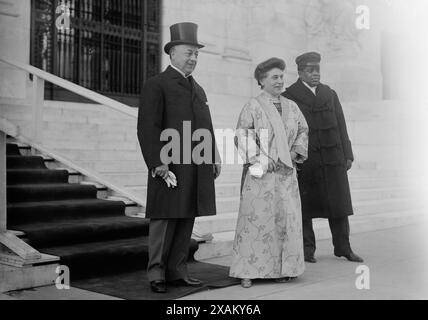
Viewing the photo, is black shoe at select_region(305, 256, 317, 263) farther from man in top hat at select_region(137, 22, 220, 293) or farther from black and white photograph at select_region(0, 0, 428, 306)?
man in top hat at select_region(137, 22, 220, 293)

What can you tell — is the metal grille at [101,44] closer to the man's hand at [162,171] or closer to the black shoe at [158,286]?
the man's hand at [162,171]

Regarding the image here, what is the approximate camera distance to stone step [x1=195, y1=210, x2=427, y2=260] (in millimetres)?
6039

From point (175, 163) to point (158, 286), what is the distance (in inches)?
36.4

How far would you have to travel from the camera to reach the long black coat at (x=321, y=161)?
19.5 feet

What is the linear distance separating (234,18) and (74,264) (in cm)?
1044

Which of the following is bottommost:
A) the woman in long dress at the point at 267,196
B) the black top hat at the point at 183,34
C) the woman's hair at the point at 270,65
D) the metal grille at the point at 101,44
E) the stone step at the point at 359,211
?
the stone step at the point at 359,211

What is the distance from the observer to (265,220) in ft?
15.9

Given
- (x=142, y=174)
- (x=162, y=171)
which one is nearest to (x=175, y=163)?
(x=162, y=171)

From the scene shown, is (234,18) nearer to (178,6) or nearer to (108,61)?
(178,6)

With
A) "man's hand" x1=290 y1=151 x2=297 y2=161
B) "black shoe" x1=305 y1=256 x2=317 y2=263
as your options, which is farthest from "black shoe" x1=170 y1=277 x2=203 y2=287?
"black shoe" x1=305 y1=256 x2=317 y2=263

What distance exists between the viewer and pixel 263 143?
4914mm

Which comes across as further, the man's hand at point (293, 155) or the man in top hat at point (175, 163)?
the man's hand at point (293, 155)

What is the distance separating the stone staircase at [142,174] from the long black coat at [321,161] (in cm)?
101

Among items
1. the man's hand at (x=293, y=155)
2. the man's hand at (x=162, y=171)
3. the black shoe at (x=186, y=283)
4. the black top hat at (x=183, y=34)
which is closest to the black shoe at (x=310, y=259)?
the man's hand at (x=293, y=155)
